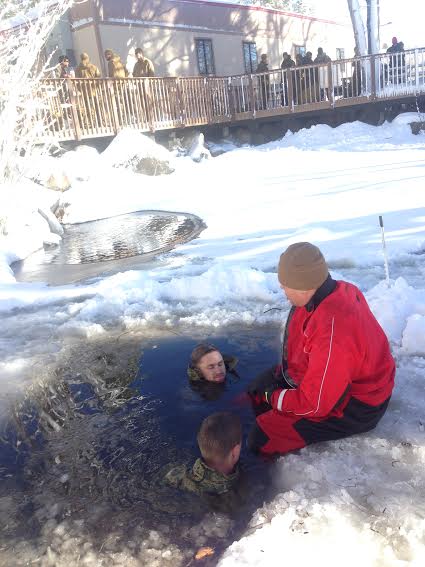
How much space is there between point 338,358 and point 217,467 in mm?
Answer: 808

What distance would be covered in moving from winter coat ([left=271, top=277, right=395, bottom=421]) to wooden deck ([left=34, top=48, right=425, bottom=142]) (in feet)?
40.0

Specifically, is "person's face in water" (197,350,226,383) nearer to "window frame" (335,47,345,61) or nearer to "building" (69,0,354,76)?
"building" (69,0,354,76)

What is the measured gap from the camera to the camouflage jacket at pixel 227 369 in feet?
11.8

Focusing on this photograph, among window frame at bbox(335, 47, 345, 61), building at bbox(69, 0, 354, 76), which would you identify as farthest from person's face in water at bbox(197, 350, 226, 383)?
window frame at bbox(335, 47, 345, 61)

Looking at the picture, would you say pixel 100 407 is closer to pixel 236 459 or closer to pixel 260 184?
pixel 236 459

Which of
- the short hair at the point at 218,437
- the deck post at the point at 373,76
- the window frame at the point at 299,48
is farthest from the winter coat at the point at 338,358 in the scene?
the window frame at the point at 299,48

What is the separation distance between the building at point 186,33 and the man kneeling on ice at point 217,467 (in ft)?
54.6

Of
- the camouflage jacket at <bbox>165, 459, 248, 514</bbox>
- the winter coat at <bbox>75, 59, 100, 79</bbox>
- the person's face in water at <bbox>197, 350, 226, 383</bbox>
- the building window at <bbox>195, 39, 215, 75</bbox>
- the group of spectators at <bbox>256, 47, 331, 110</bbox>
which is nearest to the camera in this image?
the camouflage jacket at <bbox>165, 459, 248, 514</bbox>

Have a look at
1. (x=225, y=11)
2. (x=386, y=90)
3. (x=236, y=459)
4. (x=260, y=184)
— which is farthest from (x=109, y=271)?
(x=225, y=11)

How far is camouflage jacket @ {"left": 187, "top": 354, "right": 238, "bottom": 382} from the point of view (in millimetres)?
3588

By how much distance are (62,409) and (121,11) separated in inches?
662

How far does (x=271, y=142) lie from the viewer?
17062 mm

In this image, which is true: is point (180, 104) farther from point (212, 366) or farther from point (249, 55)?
point (212, 366)

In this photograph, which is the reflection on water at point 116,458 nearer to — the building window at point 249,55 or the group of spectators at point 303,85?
the group of spectators at point 303,85
